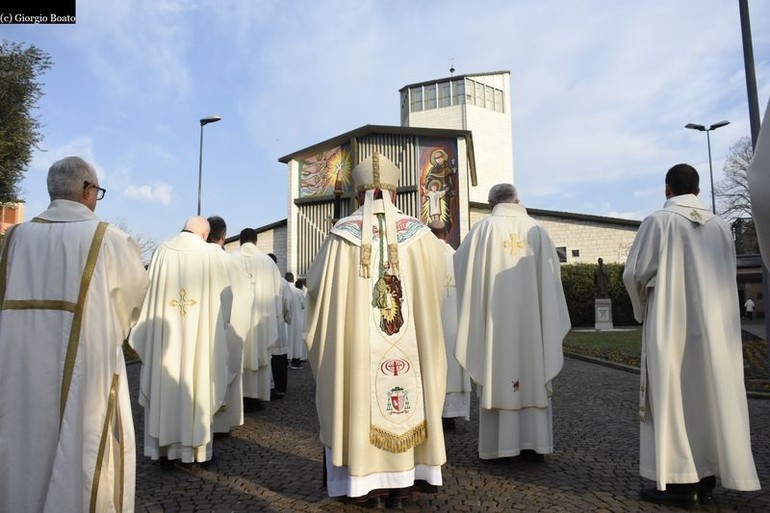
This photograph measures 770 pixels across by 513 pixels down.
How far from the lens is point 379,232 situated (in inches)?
169

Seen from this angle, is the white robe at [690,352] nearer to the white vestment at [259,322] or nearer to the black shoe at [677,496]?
the black shoe at [677,496]

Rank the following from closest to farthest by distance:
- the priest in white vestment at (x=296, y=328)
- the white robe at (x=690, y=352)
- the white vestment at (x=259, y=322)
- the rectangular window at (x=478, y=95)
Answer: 1. the white robe at (x=690, y=352)
2. the white vestment at (x=259, y=322)
3. the priest in white vestment at (x=296, y=328)
4. the rectangular window at (x=478, y=95)

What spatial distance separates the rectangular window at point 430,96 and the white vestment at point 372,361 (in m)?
42.2

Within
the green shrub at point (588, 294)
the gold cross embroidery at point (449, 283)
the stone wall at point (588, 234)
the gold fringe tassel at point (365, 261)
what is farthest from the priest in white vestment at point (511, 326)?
the stone wall at point (588, 234)

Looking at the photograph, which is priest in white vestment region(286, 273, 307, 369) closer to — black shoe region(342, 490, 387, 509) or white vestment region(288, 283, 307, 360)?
white vestment region(288, 283, 307, 360)

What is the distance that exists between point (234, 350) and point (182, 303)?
1.04 metres

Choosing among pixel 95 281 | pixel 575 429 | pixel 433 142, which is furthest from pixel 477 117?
pixel 95 281

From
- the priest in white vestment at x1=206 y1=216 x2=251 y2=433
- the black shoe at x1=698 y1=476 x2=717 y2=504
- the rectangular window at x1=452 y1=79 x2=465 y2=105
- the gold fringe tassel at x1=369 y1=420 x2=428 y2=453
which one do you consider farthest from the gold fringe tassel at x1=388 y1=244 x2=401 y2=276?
the rectangular window at x1=452 y1=79 x2=465 y2=105

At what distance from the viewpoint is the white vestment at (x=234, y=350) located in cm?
620

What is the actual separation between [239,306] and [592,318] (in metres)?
23.9

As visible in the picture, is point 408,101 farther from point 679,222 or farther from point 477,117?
point 679,222

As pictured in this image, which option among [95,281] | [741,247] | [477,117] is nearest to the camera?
[95,281]

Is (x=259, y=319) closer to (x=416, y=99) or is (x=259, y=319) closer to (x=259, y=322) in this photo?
(x=259, y=322)

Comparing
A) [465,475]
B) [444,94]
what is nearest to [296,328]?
[465,475]
